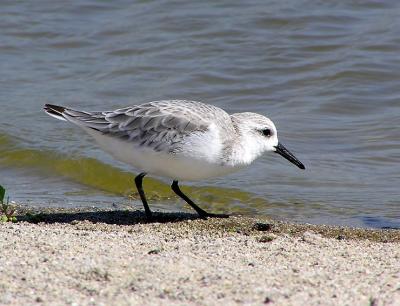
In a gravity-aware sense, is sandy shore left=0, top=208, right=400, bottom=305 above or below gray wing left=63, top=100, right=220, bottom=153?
below

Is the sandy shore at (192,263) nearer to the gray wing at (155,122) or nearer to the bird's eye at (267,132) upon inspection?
the gray wing at (155,122)

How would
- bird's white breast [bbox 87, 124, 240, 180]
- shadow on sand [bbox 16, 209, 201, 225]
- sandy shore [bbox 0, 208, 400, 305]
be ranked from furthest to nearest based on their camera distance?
shadow on sand [bbox 16, 209, 201, 225] → bird's white breast [bbox 87, 124, 240, 180] → sandy shore [bbox 0, 208, 400, 305]

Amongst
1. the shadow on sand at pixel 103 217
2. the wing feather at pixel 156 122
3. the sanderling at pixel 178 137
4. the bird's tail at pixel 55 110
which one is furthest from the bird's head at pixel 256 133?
the bird's tail at pixel 55 110

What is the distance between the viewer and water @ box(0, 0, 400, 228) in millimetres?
10438

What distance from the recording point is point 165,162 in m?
8.55

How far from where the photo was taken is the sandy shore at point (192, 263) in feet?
18.5

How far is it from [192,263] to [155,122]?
2476 mm

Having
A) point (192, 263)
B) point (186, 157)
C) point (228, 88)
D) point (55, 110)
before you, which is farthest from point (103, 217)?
point (228, 88)

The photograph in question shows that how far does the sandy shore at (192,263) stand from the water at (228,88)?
4.99 ft

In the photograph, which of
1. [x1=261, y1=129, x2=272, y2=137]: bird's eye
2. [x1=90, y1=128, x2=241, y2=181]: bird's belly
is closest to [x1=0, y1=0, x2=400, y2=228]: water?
[x1=261, y1=129, x2=272, y2=137]: bird's eye

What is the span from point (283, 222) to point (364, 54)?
6.64 metres

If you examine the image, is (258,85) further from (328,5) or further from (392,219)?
(392,219)

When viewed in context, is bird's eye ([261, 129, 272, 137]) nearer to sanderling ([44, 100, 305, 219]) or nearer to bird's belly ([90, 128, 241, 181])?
sanderling ([44, 100, 305, 219])

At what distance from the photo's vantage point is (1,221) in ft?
27.0
